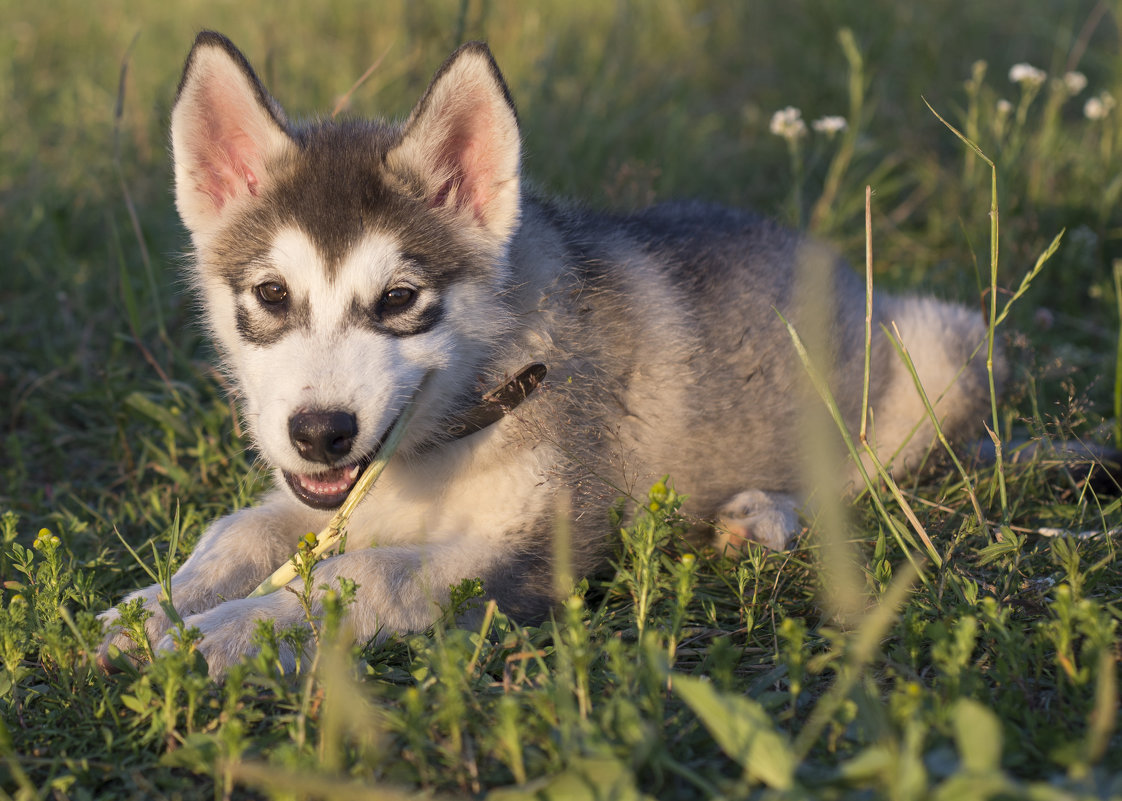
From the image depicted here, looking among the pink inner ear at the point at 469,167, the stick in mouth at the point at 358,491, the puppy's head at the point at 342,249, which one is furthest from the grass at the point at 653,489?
the pink inner ear at the point at 469,167

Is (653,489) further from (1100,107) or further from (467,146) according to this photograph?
(1100,107)

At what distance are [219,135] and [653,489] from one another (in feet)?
5.41

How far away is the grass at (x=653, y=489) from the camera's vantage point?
1716 mm

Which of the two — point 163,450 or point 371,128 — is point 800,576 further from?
point 163,450

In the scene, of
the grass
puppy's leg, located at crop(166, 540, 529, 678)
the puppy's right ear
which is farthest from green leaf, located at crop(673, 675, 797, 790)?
the puppy's right ear

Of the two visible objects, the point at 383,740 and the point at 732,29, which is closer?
the point at 383,740

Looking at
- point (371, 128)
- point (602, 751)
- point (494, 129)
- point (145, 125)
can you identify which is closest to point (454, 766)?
point (602, 751)

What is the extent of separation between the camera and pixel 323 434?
230 centimetres

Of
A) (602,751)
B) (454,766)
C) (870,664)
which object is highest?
(602,751)

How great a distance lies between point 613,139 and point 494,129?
10.1 ft

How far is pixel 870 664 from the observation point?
2.17 metres

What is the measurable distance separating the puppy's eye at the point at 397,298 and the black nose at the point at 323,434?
36 centimetres

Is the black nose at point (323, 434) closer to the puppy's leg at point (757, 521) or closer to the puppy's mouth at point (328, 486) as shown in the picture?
the puppy's mouth at point (328, 486)

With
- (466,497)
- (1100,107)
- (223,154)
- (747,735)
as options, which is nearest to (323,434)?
(466,497)
